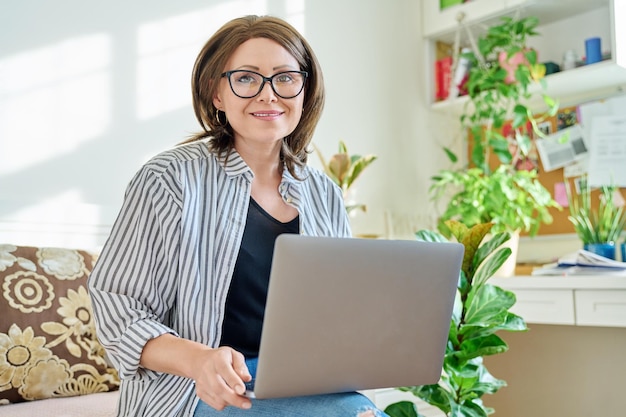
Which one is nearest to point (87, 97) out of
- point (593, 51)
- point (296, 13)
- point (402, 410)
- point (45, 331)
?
point (45, 331)

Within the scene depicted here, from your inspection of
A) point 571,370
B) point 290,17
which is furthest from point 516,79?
point 571,370

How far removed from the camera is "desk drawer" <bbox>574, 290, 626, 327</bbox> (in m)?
1.82

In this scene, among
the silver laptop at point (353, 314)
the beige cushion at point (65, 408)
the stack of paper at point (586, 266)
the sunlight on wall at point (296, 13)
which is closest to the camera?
the silver laptop at point (353, 314)

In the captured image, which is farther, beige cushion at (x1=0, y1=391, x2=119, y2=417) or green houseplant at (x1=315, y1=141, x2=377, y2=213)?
green houseplant at (x1=315, y1=141, x2=377, y2=213)

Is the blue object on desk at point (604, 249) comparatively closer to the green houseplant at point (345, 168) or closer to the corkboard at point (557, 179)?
the corkboard at point (557, 179)

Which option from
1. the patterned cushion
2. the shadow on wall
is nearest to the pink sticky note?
the shadow on wall

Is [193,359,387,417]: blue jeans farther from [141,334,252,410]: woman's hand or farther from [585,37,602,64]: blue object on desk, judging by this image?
[585,37,602,64]: blue object on desk

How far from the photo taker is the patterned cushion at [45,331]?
137 cm

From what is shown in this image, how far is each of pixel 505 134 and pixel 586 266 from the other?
0.82 metres

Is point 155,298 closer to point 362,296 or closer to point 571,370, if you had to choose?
point 362,296

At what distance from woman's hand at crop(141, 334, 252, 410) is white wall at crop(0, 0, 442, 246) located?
94cm

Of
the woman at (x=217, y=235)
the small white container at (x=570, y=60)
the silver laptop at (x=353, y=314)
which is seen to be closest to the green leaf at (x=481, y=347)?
the woman at (x=217, y=235)

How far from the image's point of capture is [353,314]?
2.76ft

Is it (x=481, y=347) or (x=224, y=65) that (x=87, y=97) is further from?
(x=481, y=347)
